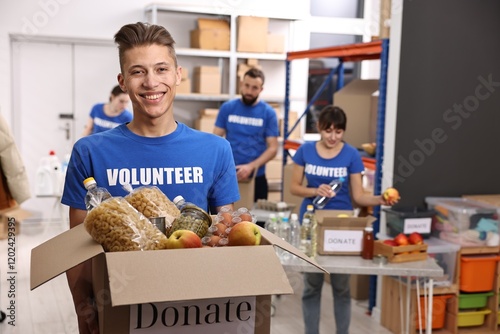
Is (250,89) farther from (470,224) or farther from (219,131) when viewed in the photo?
(470,224)

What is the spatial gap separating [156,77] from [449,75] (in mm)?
3232

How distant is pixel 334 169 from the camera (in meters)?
3.76

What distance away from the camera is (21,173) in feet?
12.2

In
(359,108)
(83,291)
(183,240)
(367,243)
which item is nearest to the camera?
(183,240)

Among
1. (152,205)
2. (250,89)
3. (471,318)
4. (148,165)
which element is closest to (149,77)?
(148,165)

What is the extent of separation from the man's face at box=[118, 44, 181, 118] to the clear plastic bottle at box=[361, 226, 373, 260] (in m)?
1.90

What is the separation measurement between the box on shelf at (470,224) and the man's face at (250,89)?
5.65 feet

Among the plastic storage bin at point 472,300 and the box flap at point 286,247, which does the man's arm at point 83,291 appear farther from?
the plastic storage bin at point 472,300

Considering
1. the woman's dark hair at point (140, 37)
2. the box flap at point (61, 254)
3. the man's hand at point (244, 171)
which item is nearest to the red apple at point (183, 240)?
the box flap at point (61, 254)

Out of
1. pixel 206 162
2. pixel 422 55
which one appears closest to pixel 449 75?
pixel 422 55

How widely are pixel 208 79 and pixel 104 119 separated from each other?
1.82 metres

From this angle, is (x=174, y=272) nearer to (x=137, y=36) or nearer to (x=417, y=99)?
(x=137, y=36)

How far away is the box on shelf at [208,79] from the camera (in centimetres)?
730

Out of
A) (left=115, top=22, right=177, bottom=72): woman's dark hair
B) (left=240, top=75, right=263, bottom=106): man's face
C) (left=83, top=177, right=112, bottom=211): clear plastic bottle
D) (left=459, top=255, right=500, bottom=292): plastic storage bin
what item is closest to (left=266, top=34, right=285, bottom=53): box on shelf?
(left=240, top=75, right=263, bottom=106): man's face
